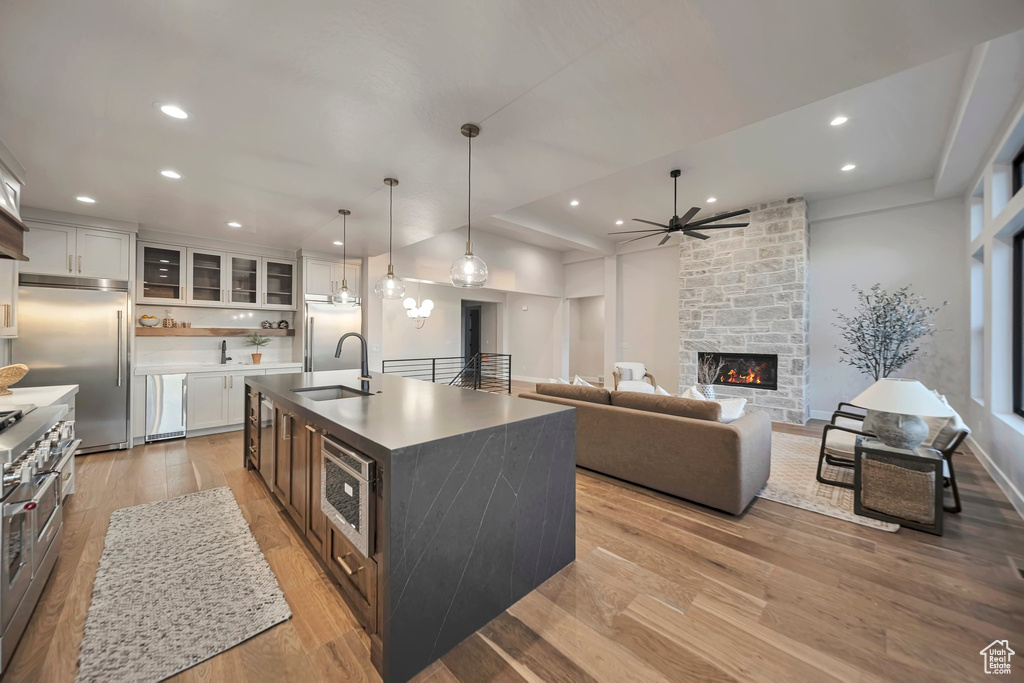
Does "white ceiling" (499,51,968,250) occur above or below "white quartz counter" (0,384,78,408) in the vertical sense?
above

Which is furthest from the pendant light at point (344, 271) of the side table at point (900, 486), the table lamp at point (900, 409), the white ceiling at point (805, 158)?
the side table at point (900, 486)

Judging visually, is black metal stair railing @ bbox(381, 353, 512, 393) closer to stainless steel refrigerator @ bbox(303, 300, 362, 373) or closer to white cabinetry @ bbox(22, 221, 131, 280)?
stainless steel refrigerator @ bbox(303, 300, 362, 373)

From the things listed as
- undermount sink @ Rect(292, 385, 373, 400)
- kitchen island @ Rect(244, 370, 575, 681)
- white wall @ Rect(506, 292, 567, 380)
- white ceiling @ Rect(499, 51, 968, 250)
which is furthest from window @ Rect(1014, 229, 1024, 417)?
white wall @ Rect(506, 292, 567, 380)

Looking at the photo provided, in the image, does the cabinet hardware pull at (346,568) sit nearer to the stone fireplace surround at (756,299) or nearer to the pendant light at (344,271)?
the pendant light at (344,271)

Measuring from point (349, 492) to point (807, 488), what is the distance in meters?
3.48

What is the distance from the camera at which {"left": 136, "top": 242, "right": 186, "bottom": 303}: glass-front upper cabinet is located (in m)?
4.56

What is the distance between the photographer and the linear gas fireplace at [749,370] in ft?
19.1

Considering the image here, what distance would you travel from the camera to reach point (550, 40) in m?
1.67

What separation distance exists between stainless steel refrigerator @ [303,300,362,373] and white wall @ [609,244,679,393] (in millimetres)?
5040

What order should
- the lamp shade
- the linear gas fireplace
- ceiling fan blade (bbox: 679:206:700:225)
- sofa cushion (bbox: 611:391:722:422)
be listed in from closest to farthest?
1. the lamp shade
2. sofa cushion (bbox: 611:391:722:422)
3. ceiling fan blade (bbox: 679:206:700:225)
4. the linear gas fireplace

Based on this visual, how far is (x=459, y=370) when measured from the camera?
9.38m

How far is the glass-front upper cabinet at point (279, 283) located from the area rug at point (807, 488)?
6.04m

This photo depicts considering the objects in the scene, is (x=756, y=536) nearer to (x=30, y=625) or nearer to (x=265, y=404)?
(x=265, y=404)

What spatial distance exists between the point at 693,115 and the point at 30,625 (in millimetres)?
3983
